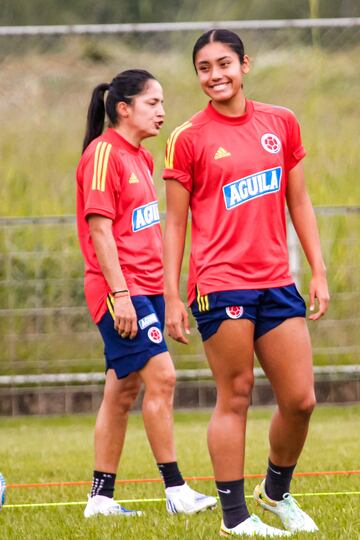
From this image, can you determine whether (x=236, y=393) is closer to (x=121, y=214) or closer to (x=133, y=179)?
(x=121, y=214)

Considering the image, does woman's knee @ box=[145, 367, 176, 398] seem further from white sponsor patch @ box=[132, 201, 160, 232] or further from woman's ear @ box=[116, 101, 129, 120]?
woman's ear @ box=[116, 101, 129, 120]

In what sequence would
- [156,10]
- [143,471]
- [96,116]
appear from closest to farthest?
1. [96,116]
2. [143,471]
3. [156,10]

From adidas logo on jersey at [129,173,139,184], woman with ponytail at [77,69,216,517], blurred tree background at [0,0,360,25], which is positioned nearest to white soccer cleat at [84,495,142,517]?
woman with ponytail at [77,69,216,517]

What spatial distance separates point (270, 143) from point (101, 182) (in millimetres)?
1008


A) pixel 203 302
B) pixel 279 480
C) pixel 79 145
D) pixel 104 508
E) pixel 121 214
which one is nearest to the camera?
pixel 203 302

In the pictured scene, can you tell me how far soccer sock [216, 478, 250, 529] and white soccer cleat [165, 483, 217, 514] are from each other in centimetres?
74

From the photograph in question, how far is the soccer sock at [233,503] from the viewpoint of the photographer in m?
5.21

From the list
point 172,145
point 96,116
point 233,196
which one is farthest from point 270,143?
point 96,116

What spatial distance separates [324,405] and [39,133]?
4117 mm

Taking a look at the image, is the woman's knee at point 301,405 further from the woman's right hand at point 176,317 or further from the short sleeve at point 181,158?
the short sleeve at point 181,158

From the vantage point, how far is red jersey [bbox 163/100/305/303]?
523cm

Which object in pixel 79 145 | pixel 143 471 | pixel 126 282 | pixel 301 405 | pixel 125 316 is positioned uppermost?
pixel 79 145

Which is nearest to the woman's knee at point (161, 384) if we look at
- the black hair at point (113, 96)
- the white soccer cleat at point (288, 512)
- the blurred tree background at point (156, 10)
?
the white soccer cleat at point (288, 512)

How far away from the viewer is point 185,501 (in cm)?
600
